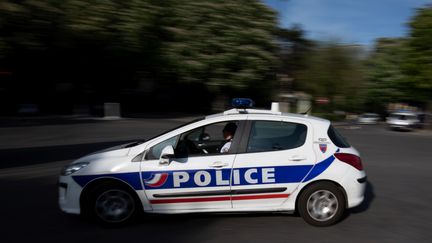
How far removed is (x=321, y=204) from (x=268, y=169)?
85 cm

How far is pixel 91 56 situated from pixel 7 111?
243 inches

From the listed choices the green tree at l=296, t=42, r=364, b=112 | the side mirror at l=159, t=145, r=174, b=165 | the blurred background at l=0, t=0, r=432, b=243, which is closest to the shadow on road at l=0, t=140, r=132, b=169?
the blurred background at l=0, t=0, r=432, b=243

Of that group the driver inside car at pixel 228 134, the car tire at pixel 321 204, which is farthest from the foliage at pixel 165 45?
the car tire at pixel 321 204

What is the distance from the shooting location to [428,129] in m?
25.8

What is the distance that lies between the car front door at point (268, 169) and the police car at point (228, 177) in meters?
0.01

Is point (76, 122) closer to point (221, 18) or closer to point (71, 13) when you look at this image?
point (71, 13)

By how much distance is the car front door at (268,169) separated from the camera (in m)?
5.51

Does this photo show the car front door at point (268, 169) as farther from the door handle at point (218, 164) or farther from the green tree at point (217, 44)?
the green tree at point (217, 44)

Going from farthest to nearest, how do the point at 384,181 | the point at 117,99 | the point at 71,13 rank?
the point at 117,99
the point at 71,13
the point at 384,181

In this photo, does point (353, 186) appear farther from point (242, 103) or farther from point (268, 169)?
point (242, 103)

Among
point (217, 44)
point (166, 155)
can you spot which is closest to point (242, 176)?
point (166, 155)

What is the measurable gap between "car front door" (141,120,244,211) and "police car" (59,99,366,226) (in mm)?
12

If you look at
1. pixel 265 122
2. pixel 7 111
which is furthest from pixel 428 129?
pixel 7 111

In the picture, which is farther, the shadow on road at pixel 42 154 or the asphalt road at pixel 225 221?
the shadow on road at pixel 42 154
